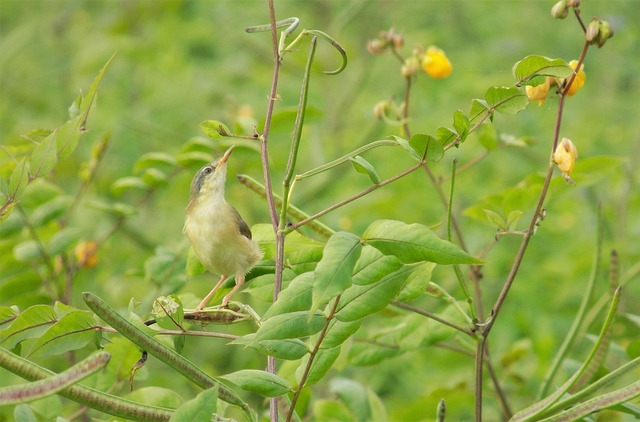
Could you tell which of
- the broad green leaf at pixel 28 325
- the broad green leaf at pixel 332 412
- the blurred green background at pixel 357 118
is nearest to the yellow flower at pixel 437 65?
the blurred green background at pixel 357 118

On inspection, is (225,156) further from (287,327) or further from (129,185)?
(287,327)

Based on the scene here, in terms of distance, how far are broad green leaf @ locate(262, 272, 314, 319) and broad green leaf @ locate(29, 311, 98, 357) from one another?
1.25ft

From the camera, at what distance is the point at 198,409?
135cm

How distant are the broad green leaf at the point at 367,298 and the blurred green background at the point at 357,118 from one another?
1.23 m

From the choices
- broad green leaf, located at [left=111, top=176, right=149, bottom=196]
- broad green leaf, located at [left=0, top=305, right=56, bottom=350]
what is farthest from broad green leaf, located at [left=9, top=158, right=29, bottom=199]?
broad green leaf, located at [left=111, top=176, right=149, bottom=196]

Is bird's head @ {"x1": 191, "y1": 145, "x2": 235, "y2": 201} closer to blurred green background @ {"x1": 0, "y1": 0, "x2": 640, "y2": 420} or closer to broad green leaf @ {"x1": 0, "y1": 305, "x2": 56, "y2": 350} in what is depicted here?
blurred green background @ {"x1": 0, "y1": 0, "x2": 640, "y2": 420}

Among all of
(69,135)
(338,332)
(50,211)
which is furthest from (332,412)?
(50,211)

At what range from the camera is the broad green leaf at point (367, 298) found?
1.56 m

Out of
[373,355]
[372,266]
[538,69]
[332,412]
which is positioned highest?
[538,69]

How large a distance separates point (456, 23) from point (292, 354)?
674 centimetres

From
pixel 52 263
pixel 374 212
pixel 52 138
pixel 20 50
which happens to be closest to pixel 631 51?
pixel 374 212

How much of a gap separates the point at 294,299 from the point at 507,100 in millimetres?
592

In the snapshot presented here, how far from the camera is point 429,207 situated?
4633 millimetres

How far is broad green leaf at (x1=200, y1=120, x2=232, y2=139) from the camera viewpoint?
5.81ft
